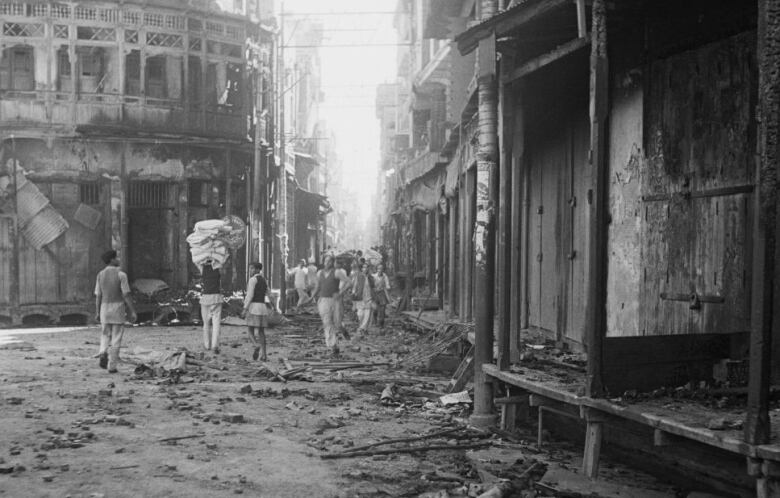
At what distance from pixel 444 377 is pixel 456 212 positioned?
8.64 meters

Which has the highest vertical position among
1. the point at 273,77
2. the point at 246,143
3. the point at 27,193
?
the point at 273,77

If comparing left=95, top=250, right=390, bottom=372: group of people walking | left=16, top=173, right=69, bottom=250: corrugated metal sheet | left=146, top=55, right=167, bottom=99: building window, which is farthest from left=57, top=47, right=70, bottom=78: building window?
left=95, top=250, right=390, bottom=372: group of people walking

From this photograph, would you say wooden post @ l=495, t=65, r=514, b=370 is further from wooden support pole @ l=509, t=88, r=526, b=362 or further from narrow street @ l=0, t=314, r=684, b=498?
narrow street @ l=0, t=314, r=684, b=498

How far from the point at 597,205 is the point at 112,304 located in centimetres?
948

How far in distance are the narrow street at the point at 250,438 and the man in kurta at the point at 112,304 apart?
380 mm

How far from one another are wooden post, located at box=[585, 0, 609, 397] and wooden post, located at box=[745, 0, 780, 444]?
193 cm

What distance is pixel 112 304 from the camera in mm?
14203

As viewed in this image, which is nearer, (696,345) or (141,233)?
(696,345)

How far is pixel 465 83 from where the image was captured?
21734 millimetres

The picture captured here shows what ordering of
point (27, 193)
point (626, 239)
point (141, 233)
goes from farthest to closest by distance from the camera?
point (141, 233) < point (27, 193) < point (626, 239)

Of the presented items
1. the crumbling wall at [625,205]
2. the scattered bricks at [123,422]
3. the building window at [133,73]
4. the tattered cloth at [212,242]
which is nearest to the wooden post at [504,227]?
the crumbling wall at [625,205]

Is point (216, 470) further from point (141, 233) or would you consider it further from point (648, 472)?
point (141, 233)

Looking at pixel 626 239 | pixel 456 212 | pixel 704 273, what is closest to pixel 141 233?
pixel 456 212

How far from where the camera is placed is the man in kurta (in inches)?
558
